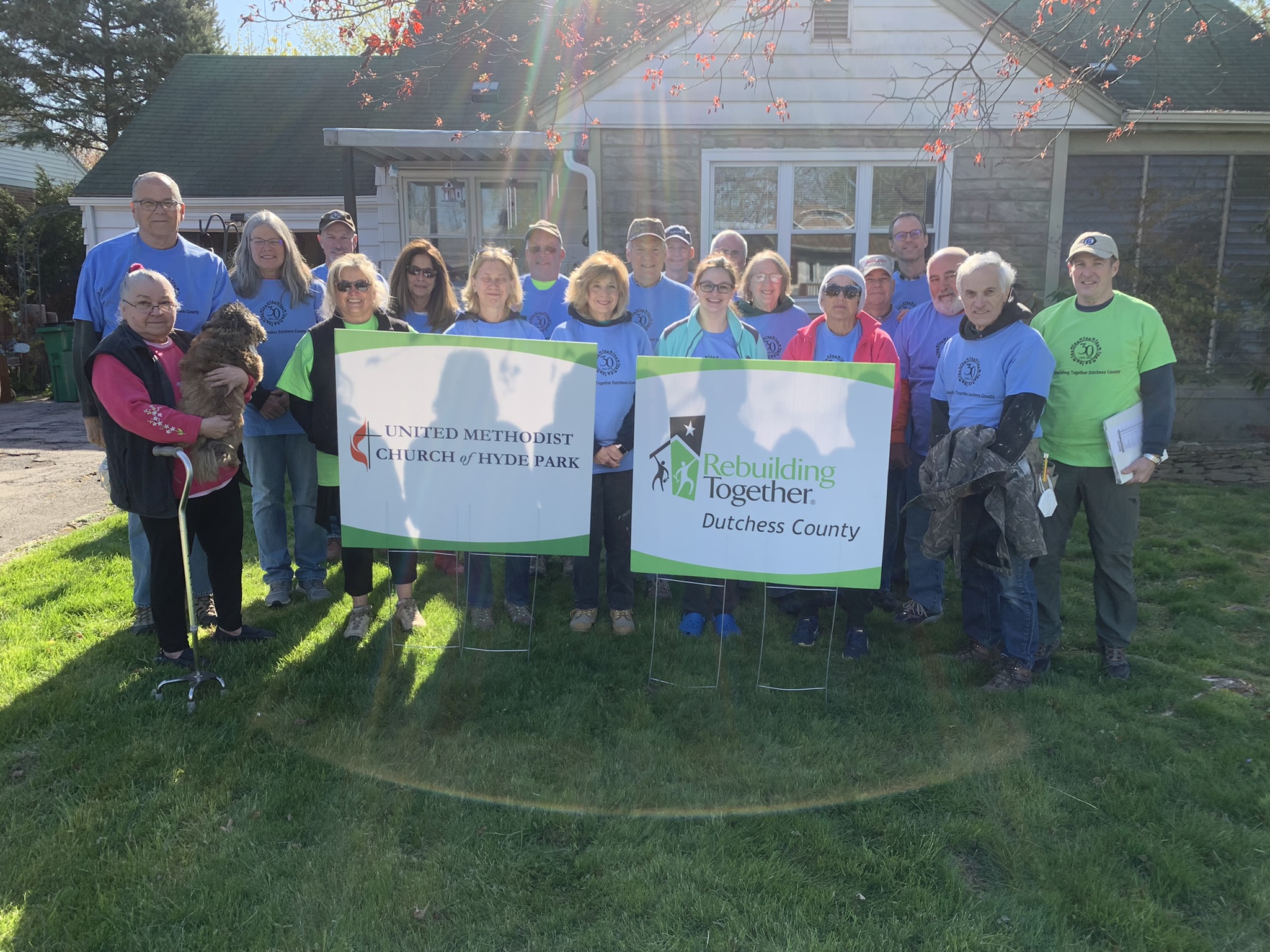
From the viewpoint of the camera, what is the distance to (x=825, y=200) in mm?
9086

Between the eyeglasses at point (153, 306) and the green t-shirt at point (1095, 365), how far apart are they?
4.06m

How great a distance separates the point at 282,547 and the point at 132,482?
49.1 inches

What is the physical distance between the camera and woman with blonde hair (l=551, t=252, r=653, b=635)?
4.27 m

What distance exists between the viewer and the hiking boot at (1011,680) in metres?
3.98

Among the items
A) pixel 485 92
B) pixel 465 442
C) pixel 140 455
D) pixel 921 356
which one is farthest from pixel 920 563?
pixel 485 92

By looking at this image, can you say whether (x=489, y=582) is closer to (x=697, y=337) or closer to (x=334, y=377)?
(x=334, y=377)

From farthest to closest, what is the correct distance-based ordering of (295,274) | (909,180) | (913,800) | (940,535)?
(909,180), (295,274), (940,535), (913,800)

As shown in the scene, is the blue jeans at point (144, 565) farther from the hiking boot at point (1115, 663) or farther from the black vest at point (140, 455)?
the hiking boot at point (1115, 663)

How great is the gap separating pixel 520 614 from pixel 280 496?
157 cm

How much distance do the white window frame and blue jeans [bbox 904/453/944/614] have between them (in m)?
4.99

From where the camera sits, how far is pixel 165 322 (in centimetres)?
373

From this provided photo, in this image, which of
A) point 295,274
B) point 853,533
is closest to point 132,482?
point 295,274

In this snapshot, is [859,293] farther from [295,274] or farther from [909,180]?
[909,180]

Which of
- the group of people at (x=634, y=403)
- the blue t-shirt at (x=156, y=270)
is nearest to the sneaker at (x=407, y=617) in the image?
the group of people at (x=634, y=403)
